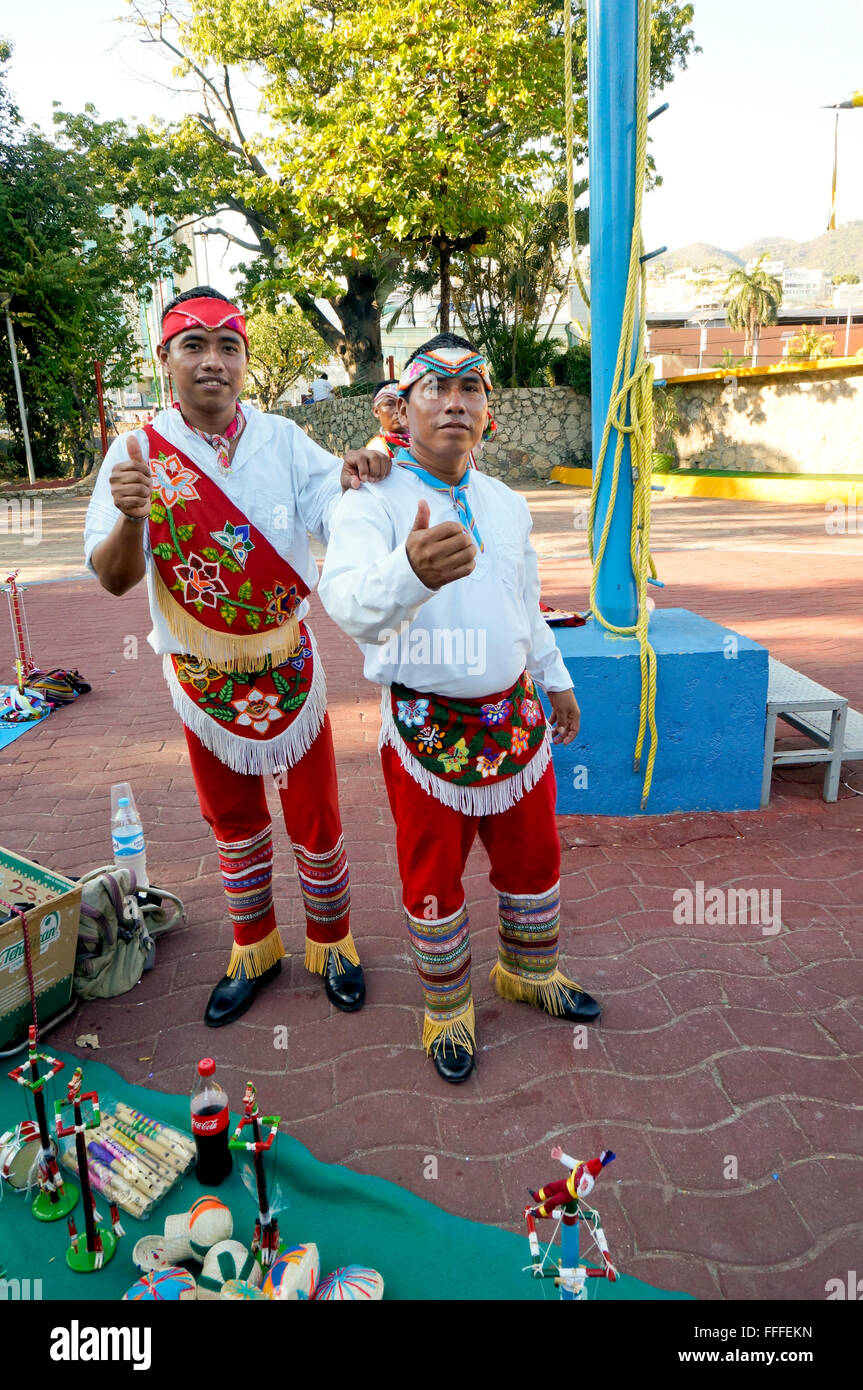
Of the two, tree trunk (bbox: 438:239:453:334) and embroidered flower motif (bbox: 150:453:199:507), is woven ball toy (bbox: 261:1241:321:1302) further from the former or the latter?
tree trunk (bbox: 438:239:453:334)

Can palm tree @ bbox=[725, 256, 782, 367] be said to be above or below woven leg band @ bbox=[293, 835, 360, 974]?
above

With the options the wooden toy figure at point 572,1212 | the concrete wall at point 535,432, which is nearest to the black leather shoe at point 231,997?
the wooden toy figure at point 572,1212

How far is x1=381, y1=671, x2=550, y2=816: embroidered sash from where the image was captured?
2424 millimetres

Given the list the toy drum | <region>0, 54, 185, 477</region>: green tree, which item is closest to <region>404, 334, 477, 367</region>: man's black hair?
the toy drum

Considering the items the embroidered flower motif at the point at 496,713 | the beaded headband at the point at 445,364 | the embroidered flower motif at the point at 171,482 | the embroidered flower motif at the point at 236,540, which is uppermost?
the beaded headband at the point at 445,364

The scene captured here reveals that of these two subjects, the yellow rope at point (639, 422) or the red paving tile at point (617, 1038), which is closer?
the red paving tile at point (617, 1038)

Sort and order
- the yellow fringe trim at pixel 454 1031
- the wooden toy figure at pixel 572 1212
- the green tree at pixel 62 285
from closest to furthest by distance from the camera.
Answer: the wooden toy figure at pixel 572 1212 → the yellow fringe trim at pixel 454 1031 → the green tree at pixel 62 285

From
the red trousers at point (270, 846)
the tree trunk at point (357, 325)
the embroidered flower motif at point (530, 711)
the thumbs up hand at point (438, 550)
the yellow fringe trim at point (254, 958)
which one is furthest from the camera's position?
the tree trunk at point (357, 325)

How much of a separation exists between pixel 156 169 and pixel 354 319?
4927 mm

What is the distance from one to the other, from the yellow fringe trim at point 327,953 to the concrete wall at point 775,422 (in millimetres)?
14417

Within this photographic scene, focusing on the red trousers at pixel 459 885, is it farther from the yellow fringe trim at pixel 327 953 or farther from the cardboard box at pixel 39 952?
the cardboard box at pixel 39 952

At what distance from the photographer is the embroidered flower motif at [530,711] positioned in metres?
2.54

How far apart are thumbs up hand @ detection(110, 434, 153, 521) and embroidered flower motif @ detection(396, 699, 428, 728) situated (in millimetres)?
815

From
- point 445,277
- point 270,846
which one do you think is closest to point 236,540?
point 270,846
